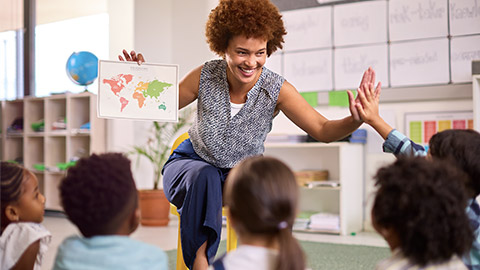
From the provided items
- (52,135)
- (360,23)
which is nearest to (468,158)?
(360,23)

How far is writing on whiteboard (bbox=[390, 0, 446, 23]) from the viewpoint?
3.74m

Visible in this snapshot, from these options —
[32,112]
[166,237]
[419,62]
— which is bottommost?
[166,237]

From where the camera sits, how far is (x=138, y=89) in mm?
1903

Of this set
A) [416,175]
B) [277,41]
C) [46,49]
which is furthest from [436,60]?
[46,49]

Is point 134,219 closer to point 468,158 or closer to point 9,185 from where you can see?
point 9,185

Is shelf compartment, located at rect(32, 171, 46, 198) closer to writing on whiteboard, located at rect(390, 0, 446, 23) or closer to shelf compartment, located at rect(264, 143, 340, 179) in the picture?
shelf compartment, located at rect(264, 143, 340, 179)

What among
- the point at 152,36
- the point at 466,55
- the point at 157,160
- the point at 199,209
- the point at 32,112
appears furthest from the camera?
the point at 32,112

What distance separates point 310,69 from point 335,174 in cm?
85

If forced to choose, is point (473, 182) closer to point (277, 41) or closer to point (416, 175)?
point (416, 175)

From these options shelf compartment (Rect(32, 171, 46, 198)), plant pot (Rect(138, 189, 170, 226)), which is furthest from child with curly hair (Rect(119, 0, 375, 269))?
shelf compartment (Rect(32, 171, 46, 198))

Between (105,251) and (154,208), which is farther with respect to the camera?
(154,208)

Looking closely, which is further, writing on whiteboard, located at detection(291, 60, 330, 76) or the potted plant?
the potted plant

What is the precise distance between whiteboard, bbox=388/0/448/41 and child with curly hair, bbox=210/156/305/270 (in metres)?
3.05

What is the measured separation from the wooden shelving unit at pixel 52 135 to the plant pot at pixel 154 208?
0.78 m
